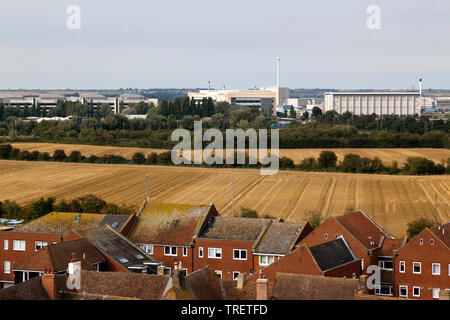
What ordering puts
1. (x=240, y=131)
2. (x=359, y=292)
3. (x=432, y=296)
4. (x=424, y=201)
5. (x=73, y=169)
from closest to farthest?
(x=359, y=292) → (x=432, y=296) → (x=424, y=201) → (x=73, y=169) → (x=240, y=131)

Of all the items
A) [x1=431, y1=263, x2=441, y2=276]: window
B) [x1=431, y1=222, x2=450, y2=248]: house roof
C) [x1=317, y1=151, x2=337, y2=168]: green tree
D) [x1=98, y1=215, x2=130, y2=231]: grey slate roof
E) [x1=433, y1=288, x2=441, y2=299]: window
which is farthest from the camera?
[x1=317, y1=151, x2=337, y2=168]: green tree

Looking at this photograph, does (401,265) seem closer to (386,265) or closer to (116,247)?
(386,265)

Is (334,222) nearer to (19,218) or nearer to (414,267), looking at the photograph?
(414,267)

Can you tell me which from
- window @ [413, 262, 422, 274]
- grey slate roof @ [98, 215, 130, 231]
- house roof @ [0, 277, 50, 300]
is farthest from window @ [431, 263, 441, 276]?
house roof @ [0, 277, 50, 300]

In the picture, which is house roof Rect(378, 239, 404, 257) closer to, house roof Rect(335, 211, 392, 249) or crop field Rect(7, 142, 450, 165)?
house roof Rect(335, 211, 392, 249)

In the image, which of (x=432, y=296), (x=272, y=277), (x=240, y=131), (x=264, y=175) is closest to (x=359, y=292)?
(x=272, y=277)

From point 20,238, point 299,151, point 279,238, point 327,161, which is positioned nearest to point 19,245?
point 20,238

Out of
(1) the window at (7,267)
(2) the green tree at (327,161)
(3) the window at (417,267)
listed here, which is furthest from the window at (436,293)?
(2) the green tree at (327,161)
